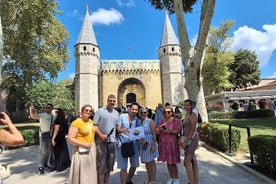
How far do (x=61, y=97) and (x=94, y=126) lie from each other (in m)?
26.9

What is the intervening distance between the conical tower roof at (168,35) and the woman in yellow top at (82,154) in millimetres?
31846

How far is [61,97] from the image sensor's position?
29.4m

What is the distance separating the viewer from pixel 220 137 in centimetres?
752

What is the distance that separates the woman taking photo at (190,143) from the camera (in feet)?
13.8

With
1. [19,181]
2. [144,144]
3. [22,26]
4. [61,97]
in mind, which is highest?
[22,26]

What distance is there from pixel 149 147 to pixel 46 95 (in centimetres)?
2244

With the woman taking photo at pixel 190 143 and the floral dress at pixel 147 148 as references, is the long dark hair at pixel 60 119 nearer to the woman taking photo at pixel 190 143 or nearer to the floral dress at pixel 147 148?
the floral dress at pixel 147 148

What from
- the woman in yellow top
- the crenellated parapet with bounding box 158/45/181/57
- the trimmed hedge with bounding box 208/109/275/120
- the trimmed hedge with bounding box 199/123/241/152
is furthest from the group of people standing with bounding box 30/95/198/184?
the crenellated parapet with bounding box 158/45/181/57

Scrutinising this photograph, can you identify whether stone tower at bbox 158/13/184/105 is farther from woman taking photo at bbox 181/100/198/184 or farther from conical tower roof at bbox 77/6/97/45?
woman taking photo at bbox 181/100/198/184

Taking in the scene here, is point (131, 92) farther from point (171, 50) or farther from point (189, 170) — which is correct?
point (189, 170)

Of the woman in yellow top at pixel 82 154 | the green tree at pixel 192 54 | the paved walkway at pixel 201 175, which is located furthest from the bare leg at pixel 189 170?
the green tree at pixel 192 54

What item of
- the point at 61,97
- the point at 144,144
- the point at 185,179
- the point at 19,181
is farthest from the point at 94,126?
the point at 61,97

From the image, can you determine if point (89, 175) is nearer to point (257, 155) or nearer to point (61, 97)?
point (257, 155)

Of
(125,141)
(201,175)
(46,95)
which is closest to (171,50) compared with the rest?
(46,95)
